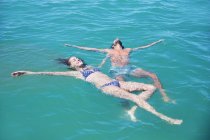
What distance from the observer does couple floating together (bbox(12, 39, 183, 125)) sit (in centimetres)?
980

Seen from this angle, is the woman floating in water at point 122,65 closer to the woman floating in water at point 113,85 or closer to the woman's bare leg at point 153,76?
the woman's bare leg at point 153,76

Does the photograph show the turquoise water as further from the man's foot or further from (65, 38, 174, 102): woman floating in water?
(65, 38, 174, 102): woman floating in water

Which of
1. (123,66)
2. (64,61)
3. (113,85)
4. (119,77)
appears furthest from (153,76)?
(64,61)

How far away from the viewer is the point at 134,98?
9.77 meters

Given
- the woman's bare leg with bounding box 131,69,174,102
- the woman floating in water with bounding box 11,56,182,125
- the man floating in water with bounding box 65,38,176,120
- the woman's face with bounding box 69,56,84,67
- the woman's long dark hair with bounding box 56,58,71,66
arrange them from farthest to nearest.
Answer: the woman's long dark hair with bounding box 56,58,71,66, the woman's face with bounding box 69,56,84,67, the man floating in water with bounding box 65,38,176,120, the woman's bare leg with bounding box 131,69,174,102, the woman floating in water with bounding box 11,56,182,125

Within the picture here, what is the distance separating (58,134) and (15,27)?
30.0 ft

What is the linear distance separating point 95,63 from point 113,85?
3.00 m

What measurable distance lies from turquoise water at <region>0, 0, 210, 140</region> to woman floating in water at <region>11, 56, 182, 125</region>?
0.35 m

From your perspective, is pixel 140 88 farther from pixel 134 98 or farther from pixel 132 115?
pixel 132 115

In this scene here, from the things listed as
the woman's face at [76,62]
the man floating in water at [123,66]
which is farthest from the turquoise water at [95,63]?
the woman's face at [76,62]

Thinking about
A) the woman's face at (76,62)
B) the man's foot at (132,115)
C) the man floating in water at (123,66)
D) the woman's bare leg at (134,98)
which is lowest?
the man's foot at (132,115)

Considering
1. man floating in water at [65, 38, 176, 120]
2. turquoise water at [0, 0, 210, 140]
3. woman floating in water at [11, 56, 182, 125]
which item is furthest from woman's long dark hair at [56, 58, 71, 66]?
man floating in water at [65, 38, 176, 120]

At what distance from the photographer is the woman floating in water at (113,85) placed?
376 inches

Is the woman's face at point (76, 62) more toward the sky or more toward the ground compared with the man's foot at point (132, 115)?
more toward the sky
